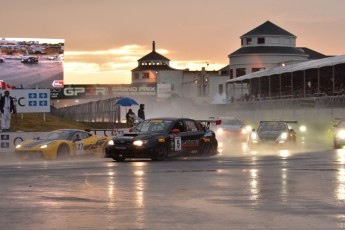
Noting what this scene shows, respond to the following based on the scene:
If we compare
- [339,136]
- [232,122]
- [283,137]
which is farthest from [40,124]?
[339,136]

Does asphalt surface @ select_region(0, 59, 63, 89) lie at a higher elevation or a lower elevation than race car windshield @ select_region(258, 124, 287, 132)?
higher

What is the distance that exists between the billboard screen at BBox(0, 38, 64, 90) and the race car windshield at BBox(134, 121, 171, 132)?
47015mm

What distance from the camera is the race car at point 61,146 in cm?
2581

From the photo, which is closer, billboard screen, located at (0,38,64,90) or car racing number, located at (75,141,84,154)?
car racing number, located at (75,141,84,154)

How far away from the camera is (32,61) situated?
7156 cm

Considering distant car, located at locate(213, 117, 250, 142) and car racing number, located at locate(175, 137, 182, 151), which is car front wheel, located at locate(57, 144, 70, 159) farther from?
distant car, located at locate(213, 117, 250, 142)

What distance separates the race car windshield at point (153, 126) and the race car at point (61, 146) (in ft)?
7.79

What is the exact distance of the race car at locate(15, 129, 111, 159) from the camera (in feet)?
84.7

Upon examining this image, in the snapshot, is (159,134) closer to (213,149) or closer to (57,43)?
(213,149)

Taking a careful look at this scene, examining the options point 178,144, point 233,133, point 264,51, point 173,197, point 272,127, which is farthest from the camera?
point 264,51

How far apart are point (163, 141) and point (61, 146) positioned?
3.82m

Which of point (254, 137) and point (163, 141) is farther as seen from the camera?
point (254, 137)

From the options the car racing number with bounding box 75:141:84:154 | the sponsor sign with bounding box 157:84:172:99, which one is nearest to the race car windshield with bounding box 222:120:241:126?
the car racing number with bounding box 75:141:84:154

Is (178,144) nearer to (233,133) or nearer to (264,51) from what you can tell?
(233,133)
